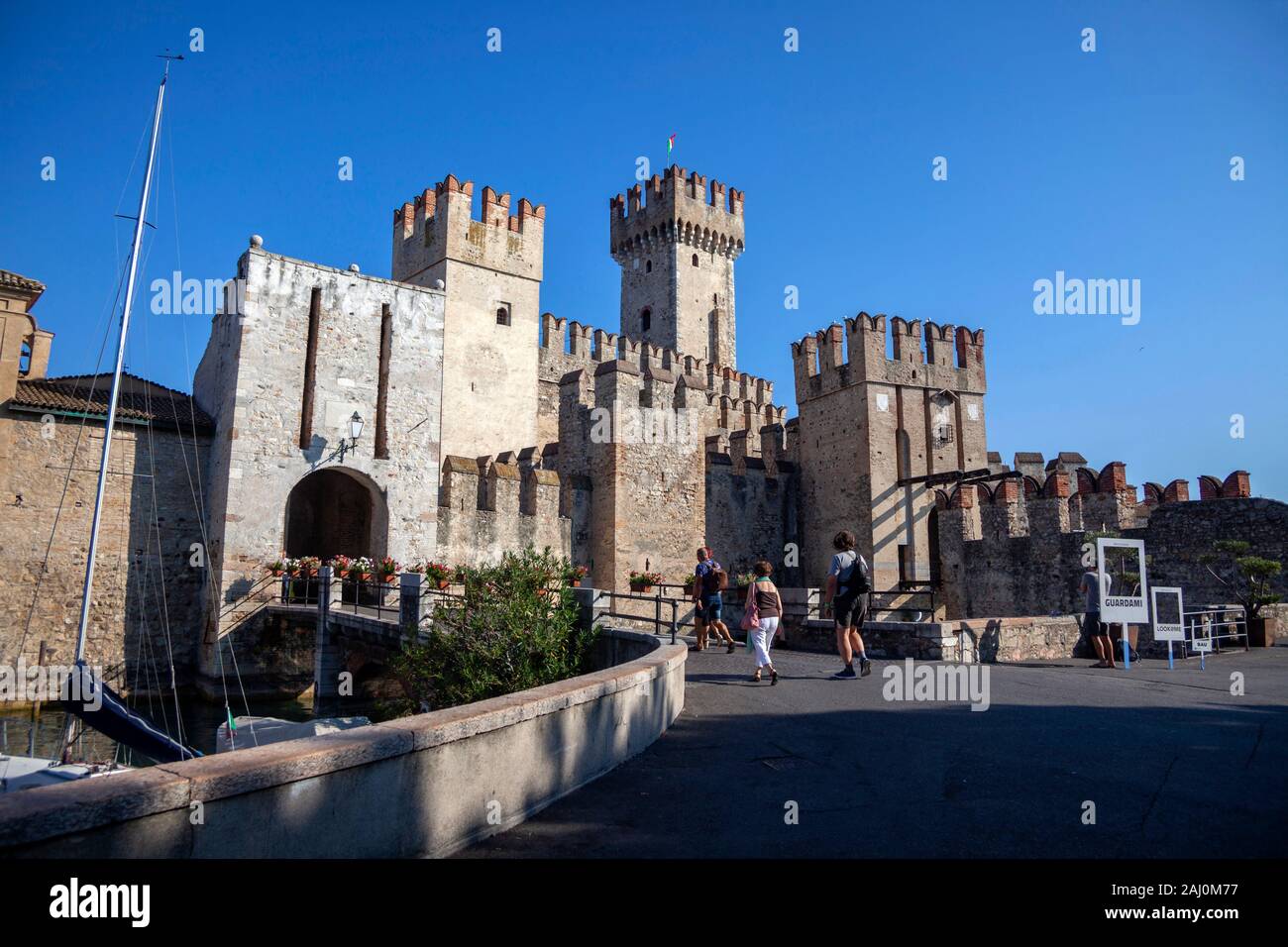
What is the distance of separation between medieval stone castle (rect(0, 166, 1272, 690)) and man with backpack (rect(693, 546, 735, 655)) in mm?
6111

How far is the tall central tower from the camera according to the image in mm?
47250

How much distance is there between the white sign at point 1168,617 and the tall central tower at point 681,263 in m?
31.4

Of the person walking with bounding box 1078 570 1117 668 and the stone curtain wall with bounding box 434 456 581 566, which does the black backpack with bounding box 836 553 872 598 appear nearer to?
the person walking with bounding box 1078 570 1117 668

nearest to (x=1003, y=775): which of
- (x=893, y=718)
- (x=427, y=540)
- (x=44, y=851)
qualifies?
(x=893, y=718)

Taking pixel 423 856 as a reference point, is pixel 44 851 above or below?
above

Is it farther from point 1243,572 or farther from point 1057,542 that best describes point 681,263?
point 1243,572

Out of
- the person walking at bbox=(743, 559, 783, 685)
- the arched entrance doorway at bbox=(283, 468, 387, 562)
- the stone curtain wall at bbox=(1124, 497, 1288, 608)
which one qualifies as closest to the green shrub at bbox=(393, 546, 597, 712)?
the person walking at bbox=(743, 559, 783, 685)

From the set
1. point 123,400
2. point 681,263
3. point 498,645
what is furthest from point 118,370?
point 681,263

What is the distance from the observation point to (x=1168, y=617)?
16.9m

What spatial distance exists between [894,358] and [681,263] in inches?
962

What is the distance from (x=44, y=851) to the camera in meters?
2.64

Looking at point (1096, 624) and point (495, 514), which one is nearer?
point (1096, 624)

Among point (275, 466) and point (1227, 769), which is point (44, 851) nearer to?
point (1227, 769)
